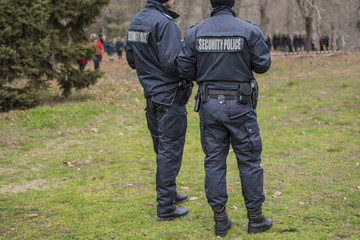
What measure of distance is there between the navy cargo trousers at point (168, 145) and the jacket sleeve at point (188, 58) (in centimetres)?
41

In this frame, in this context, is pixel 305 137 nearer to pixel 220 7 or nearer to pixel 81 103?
pixel 220 7

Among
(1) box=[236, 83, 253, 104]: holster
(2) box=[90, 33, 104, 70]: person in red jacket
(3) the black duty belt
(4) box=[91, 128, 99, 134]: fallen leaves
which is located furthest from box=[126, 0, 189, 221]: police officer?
(2) box=[90, 33, 104, 70]: person in red jacket

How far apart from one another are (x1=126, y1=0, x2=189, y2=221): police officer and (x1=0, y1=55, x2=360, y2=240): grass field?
1.13ft

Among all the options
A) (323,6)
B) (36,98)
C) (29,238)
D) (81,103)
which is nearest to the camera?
(29,238)

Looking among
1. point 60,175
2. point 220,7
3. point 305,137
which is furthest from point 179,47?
point 305,137

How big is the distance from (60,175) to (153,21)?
10.1 ft

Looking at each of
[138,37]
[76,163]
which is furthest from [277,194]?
[76,163]

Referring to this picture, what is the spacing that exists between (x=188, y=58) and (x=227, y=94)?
1.75 ft

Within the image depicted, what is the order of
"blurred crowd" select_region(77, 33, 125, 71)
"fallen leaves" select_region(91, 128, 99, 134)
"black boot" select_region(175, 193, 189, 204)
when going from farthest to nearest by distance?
"blurred crowd" select_region(77, 33, 125, 71) < "fallen leaves" select_region(91, 128, 99, 134) < "black boot" select_region(175, 193, 189, 204)

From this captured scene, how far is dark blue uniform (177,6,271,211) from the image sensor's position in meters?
3.99

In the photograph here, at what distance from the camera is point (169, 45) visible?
4.40m

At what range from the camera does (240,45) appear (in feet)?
12.9

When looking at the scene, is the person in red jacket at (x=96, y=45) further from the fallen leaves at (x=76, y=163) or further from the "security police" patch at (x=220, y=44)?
the "security police" patch at (x=220, y=44)

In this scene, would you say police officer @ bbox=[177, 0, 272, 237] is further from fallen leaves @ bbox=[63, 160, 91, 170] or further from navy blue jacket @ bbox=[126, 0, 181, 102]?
fallen leaves @ bbox=[63, 160, 91, 170]
